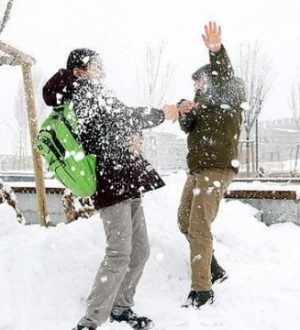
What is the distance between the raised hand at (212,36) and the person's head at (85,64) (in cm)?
84

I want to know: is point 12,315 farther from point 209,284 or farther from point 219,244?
point 219,244

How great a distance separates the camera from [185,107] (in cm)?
368

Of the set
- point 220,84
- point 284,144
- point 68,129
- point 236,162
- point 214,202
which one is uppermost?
point 220,84

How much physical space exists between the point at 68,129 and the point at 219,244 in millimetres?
2520

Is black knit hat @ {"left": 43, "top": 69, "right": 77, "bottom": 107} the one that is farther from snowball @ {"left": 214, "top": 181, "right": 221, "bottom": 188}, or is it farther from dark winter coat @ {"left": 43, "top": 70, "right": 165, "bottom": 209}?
snowball @ {"left": 214, "top": 181, "right": 221, "bottom": 188}

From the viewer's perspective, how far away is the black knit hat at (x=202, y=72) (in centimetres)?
370

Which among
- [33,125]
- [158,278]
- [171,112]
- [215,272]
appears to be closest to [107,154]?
[171,112]

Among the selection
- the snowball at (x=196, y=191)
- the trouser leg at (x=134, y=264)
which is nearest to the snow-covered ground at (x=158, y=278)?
the trouser leg at (x=134, y=264)

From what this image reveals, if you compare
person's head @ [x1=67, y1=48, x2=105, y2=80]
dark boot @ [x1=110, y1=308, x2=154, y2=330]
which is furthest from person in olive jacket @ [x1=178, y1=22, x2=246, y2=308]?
person's head @ [x1=67, y1=48, x2=105, y2=80]

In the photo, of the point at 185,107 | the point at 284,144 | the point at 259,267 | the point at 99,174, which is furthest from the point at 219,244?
the point at 284,144

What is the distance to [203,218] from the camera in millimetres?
3605

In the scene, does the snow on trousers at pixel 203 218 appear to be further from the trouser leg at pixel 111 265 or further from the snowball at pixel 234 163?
the trouser leg at pixel 111 265

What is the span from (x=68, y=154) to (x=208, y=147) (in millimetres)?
1226

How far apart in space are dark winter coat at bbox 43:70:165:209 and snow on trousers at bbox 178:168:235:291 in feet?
2.47
